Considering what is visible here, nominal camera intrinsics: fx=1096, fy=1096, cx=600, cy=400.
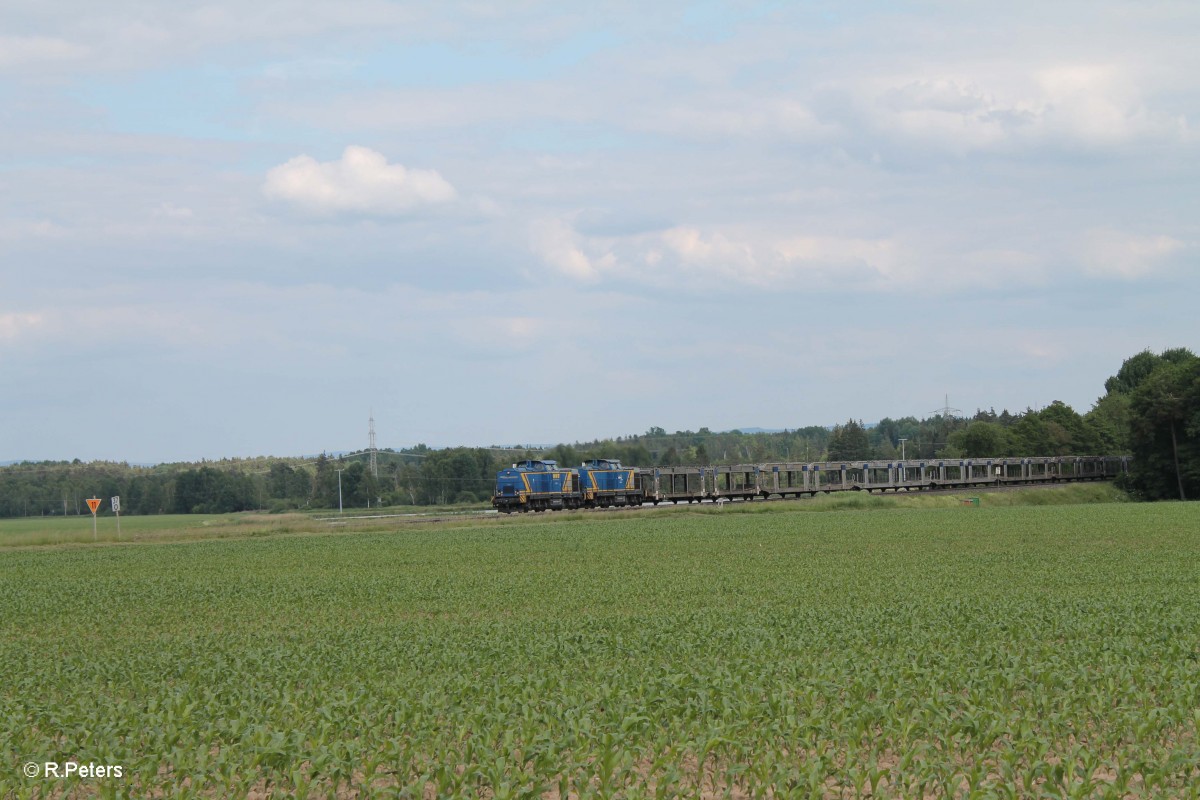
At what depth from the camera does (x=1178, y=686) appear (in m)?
13.6

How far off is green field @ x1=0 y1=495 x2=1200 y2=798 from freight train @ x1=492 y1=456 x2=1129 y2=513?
1590 inches

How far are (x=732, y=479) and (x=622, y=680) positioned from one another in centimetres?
7334

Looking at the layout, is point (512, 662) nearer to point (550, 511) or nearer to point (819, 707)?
point (819, 707)

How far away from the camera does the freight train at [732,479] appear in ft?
245

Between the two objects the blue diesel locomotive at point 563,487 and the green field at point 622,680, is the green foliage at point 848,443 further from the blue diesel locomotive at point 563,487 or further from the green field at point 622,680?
the green field at point 622,680

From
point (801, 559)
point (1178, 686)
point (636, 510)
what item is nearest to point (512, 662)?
point (1178, 686)

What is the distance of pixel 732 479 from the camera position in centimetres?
8731

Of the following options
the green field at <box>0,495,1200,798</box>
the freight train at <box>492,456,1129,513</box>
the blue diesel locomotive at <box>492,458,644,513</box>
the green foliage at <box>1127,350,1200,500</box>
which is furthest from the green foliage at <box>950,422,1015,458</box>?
the green field at <box>0,495,1200,798</box>

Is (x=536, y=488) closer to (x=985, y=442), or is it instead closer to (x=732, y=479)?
(x=732, y=479)

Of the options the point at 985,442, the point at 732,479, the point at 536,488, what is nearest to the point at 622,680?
the point at 536,488

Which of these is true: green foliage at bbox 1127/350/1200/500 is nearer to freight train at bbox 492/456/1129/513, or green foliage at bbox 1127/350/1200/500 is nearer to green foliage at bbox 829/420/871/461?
freight train at bbox 492/456/1129/513

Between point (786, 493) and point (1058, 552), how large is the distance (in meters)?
50.4

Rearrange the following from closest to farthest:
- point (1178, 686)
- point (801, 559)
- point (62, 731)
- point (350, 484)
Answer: point (62, 731)
point (1178, 686)
point (801, 559)
point (350, 484)

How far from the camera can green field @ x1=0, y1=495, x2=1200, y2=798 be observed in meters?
10.8
